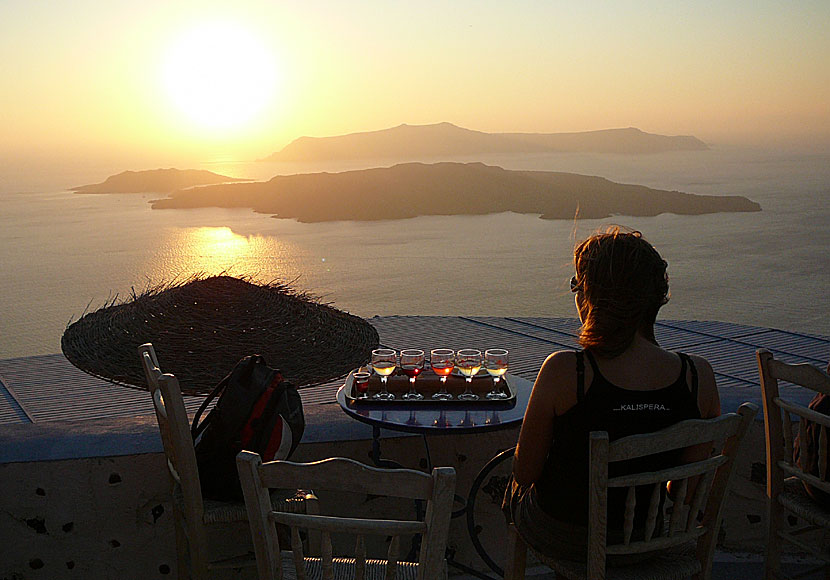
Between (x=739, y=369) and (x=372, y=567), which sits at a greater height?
(x=372, y=567)

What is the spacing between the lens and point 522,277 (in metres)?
40.0

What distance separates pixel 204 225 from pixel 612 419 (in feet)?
137

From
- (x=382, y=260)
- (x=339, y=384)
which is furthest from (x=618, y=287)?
(x=382, y=260)

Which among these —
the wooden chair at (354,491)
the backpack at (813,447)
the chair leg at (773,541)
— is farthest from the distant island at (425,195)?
the wooden chair at (354,491)

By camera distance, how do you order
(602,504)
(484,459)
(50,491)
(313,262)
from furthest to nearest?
(313,262) < (484,459) < (50,491) < (602,504)

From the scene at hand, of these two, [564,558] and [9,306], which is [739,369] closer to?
[564,558]

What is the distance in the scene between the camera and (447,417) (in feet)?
7.66

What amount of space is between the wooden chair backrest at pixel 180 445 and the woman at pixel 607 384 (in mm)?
917

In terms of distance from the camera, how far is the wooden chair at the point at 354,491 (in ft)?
4.37

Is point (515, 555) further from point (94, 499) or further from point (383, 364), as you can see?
point (94, 499)

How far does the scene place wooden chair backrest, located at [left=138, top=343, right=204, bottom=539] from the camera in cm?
205

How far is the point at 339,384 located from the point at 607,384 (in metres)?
3.81

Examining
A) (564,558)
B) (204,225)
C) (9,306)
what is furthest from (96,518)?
(204,225)

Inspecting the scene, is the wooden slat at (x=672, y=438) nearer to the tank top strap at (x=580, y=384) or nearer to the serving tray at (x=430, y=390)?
the tank top strap at (x=580, y=384)
